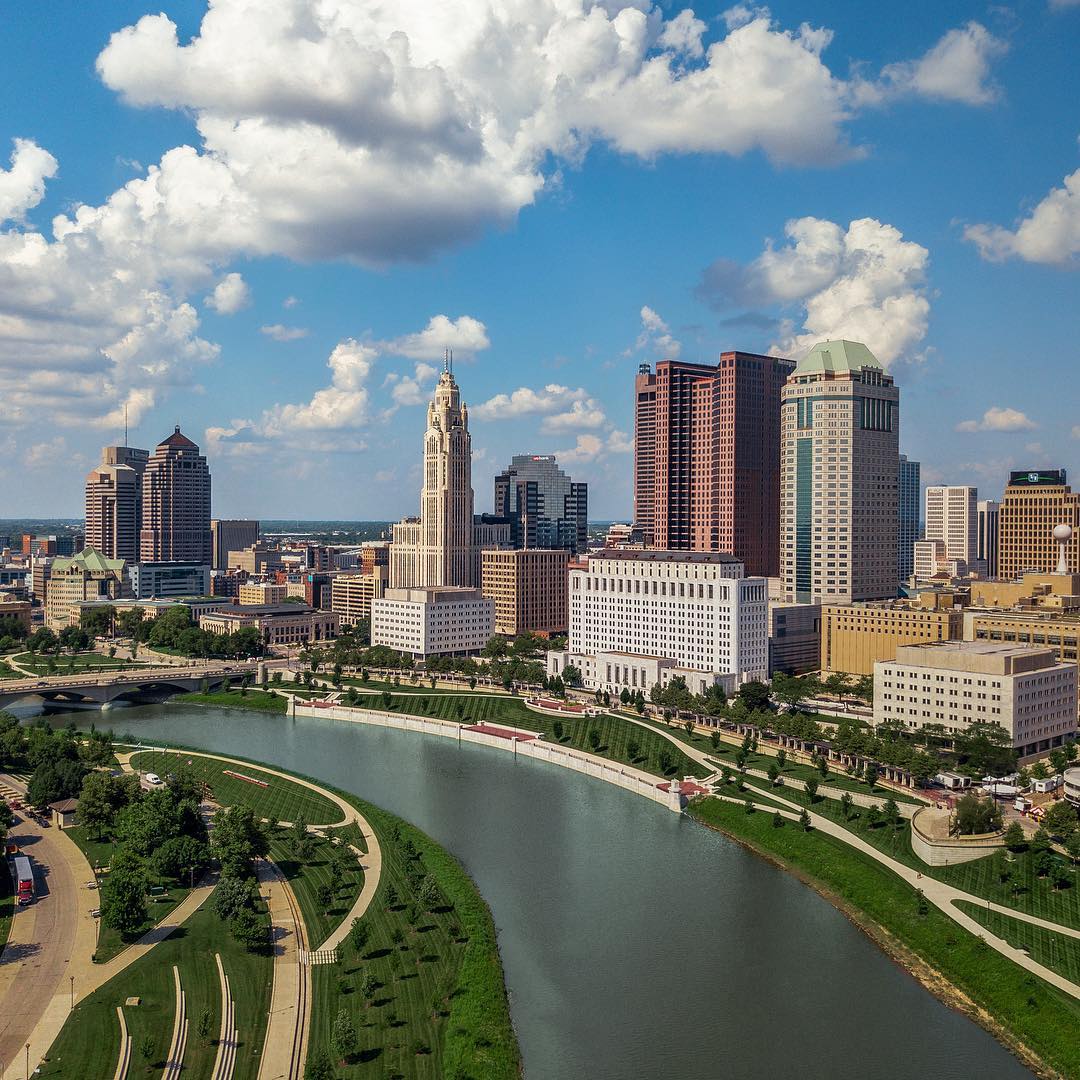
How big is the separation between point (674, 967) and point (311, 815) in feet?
80.8

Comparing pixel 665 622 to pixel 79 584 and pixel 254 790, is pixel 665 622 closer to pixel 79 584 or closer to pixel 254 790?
pixel 254 790

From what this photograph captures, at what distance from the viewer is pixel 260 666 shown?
377 ft

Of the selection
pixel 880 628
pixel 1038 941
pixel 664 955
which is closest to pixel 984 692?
pixel 880 628

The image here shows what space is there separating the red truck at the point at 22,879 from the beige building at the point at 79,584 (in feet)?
405

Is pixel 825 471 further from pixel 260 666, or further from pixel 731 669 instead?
pixel 260 666

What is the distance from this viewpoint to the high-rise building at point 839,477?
112m

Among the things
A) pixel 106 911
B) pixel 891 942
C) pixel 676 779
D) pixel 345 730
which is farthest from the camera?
pixel 345 730

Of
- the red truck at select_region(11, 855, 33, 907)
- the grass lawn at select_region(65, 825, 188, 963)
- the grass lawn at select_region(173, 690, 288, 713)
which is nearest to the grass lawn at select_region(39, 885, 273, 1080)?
the grass lawn at select_region(65, 825, 188, 963)

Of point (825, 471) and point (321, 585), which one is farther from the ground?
point (825, 471)

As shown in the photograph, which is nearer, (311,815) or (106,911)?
(106,911)

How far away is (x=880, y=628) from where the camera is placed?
99438 mm

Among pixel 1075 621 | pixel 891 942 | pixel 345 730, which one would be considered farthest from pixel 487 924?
pixel 1075 621

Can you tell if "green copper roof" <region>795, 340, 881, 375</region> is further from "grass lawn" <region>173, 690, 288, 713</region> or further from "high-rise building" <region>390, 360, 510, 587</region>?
"grass lawn" <region>173, 690, 288, 713</region>

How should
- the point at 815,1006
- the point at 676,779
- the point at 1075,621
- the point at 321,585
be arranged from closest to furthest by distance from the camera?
1. the point at 815,1006
2. the point at 676,779
3. the point at 1075,621
4. the point at 321,585
